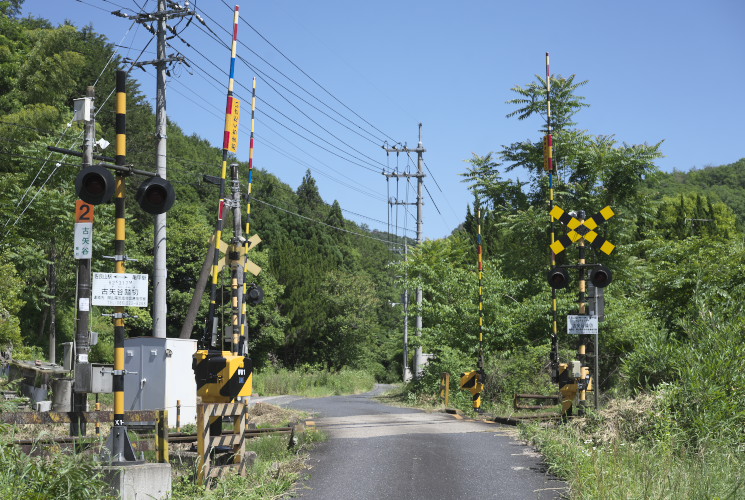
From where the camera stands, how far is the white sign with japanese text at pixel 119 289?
953 centimetres

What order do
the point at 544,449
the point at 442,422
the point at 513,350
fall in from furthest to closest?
the point at 513,350 < the point at 442,422 < the point at 544,449

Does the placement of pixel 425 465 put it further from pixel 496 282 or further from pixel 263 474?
pixel 496 282

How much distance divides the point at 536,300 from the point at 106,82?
3229 cm

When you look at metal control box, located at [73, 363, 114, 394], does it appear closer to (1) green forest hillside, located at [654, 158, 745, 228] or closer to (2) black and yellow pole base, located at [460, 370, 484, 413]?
(2) black and yellow pole base, located at [460, 370, 484, 413]

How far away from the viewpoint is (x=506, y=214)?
33.5 metres

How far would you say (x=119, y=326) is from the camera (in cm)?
976

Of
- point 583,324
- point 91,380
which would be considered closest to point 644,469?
point 583,324

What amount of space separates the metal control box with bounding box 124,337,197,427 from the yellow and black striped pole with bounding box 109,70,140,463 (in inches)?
339

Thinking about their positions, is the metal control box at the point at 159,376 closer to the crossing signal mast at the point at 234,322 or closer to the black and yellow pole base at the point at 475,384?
the crossing signal mast at the point at 234,322

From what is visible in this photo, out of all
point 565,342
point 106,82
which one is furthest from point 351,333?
point 565,342

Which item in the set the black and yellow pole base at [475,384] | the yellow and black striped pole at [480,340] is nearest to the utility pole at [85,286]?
the black and yellow pole base at [475,384]

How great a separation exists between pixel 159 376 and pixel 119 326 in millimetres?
9046

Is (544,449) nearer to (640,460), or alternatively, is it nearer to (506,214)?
(640,460)

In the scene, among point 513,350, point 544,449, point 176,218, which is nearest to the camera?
point 544,449
